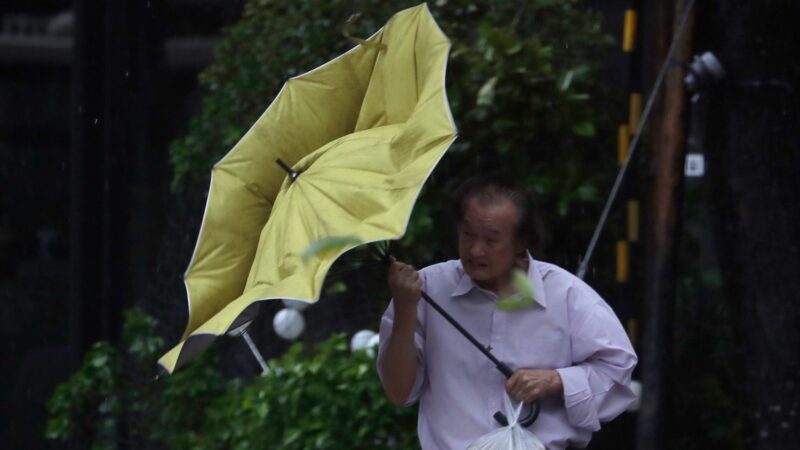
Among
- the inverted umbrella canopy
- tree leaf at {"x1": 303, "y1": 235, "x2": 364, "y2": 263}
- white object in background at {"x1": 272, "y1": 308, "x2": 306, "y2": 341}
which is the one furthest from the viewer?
white object in background at {"x1": 272, "y1": 308, "x2": 306, "y2": 341}

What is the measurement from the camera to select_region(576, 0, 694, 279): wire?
560 centimetres

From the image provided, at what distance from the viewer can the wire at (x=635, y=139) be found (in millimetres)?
5598


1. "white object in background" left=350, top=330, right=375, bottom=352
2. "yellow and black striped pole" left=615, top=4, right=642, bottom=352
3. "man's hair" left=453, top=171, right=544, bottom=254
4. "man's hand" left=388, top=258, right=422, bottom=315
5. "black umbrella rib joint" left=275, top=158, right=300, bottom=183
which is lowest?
"white object in background" left=350, top=330, right=375, bottom=352

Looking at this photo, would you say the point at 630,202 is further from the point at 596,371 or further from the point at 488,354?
the point at 488,354

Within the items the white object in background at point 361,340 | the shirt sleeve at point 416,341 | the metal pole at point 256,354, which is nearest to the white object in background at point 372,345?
the white object in background at point 361,340

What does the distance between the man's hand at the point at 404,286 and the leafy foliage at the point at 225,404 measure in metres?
1.83

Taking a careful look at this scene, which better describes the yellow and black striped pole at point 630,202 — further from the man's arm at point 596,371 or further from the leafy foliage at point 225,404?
the man's arm at point 596,371

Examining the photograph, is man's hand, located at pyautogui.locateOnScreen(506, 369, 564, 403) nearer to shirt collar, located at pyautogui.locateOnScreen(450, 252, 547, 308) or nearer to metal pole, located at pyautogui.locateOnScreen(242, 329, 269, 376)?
shirt collar, located at pyautogui.locateOnScreen(450, 252, 547, 308)

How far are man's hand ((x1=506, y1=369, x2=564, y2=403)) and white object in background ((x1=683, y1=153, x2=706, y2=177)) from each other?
2.75 meters

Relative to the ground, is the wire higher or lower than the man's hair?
lower

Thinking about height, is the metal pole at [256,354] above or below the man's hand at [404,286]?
below

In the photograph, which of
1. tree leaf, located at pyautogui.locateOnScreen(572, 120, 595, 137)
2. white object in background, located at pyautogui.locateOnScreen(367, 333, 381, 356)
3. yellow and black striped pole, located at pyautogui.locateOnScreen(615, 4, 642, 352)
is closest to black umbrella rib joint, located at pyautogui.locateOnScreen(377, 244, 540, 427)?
white object in background, located at pyautogui.locateOnScreen(367, 333, 381, 356)

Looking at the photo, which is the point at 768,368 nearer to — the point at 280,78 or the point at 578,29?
the point at 578,29

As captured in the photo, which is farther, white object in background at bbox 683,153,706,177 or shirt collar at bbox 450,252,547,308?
white object in background at bbox 683,153,706,177
